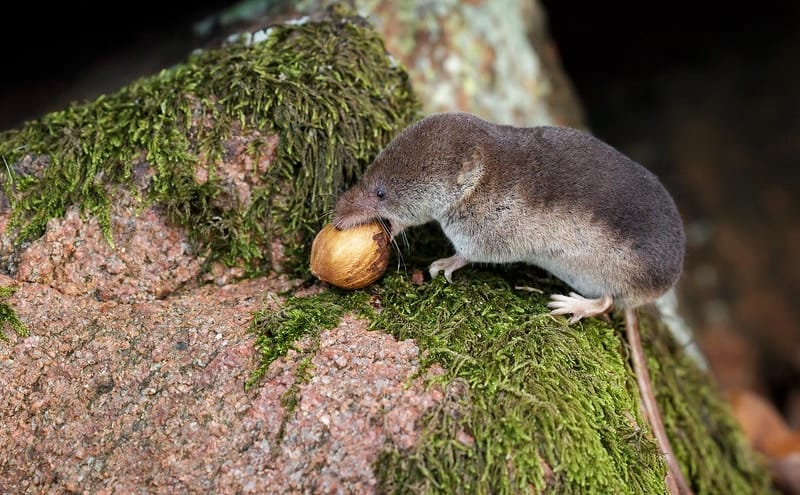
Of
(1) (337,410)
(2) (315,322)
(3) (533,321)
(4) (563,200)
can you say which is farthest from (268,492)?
(4) (563,200)

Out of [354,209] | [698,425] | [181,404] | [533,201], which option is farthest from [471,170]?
[698,425]

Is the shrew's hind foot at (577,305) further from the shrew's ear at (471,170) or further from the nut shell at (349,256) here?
the nut shell at (349,256)

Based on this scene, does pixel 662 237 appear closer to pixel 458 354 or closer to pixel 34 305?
pixel 458 354

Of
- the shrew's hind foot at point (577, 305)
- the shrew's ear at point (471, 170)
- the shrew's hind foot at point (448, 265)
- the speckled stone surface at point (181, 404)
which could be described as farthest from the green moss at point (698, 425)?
the speckled stone surface at point (181, 404)

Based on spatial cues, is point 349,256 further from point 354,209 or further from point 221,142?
point 221,142

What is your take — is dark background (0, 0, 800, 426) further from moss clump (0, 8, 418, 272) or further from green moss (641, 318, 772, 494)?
moss clump (0, 8, 418, 272)

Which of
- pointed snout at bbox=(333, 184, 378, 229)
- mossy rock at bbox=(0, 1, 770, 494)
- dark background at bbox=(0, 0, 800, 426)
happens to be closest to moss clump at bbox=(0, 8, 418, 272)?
mossy rock at bbox=(0, 1, 770, 494)
